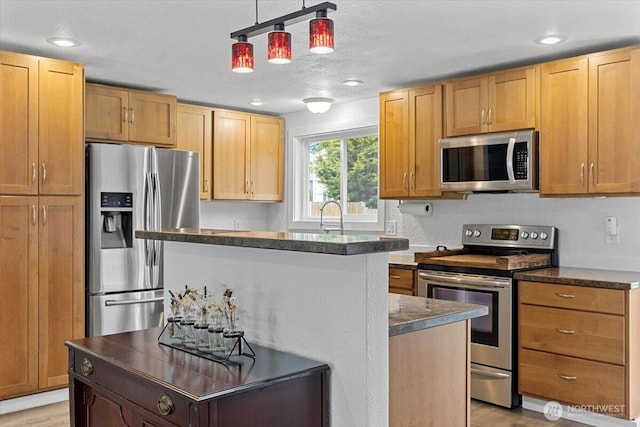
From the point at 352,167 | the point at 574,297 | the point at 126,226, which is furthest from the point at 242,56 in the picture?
the point at 352,167

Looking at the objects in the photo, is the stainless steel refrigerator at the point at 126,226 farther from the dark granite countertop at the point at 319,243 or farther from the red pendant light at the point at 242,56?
the red pendant light at the point at 242,56

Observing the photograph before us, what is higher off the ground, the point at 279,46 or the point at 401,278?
the point at 279,46

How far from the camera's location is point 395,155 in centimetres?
463

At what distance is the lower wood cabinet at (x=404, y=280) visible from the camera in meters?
4.24

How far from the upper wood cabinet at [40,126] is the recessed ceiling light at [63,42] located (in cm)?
28

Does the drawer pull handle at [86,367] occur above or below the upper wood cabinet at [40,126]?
below

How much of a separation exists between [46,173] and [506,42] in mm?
3010

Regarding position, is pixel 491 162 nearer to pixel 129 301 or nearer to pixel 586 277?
pixel 586 277

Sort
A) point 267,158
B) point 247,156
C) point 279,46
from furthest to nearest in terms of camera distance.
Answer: point 267,158
point 247,156
point 279,46

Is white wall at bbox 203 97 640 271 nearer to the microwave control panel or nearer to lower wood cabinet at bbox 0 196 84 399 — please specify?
the microwave control panel

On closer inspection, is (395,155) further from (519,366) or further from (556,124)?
(519,366)

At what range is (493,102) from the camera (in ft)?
13.1

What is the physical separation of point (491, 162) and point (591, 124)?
2.25ft

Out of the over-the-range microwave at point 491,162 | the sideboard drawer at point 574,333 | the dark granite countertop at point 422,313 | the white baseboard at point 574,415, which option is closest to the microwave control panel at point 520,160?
the over-the-range microwave at point 491,162
